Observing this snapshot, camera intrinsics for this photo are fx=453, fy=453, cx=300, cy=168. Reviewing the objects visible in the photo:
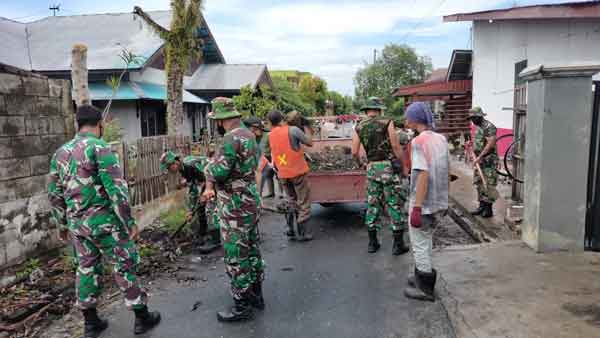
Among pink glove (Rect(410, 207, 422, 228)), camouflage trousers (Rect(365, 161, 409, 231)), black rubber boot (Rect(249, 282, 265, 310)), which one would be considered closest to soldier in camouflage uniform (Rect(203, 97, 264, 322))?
black rubber boot (Rect(249, 282, 265, 310))

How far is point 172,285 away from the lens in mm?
4844

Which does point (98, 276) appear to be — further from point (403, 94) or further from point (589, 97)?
point (403, 94)

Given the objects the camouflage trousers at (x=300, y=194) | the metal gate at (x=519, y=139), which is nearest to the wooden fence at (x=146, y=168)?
the camouflage trousers at (x=300, y=194)

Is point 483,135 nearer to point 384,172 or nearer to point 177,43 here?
point 384,172

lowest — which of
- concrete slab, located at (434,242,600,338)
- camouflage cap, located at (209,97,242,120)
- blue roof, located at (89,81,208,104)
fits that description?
concrete slab, located at (434,242,600,338)

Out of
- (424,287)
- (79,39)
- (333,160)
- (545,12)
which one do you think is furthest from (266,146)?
(79,39)

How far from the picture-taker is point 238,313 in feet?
12.7

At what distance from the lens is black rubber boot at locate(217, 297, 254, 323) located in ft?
12.7

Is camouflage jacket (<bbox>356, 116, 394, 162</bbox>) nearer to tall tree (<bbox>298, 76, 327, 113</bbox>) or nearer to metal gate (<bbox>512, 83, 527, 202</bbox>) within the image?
metal gate (<bbox>512, 83, 527, 202</bbox>)

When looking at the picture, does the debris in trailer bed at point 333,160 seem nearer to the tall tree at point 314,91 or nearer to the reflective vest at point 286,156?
the reflective vest at point 286,156

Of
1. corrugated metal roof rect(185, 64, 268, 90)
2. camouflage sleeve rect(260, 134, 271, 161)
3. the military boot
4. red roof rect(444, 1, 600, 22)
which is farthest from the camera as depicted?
corrugated metal roof rect(185, 64, 268, 90)

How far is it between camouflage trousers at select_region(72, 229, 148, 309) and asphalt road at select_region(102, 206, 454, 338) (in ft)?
1.29

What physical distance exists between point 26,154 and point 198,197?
2.12 meters

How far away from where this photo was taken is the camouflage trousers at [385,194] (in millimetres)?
5441
